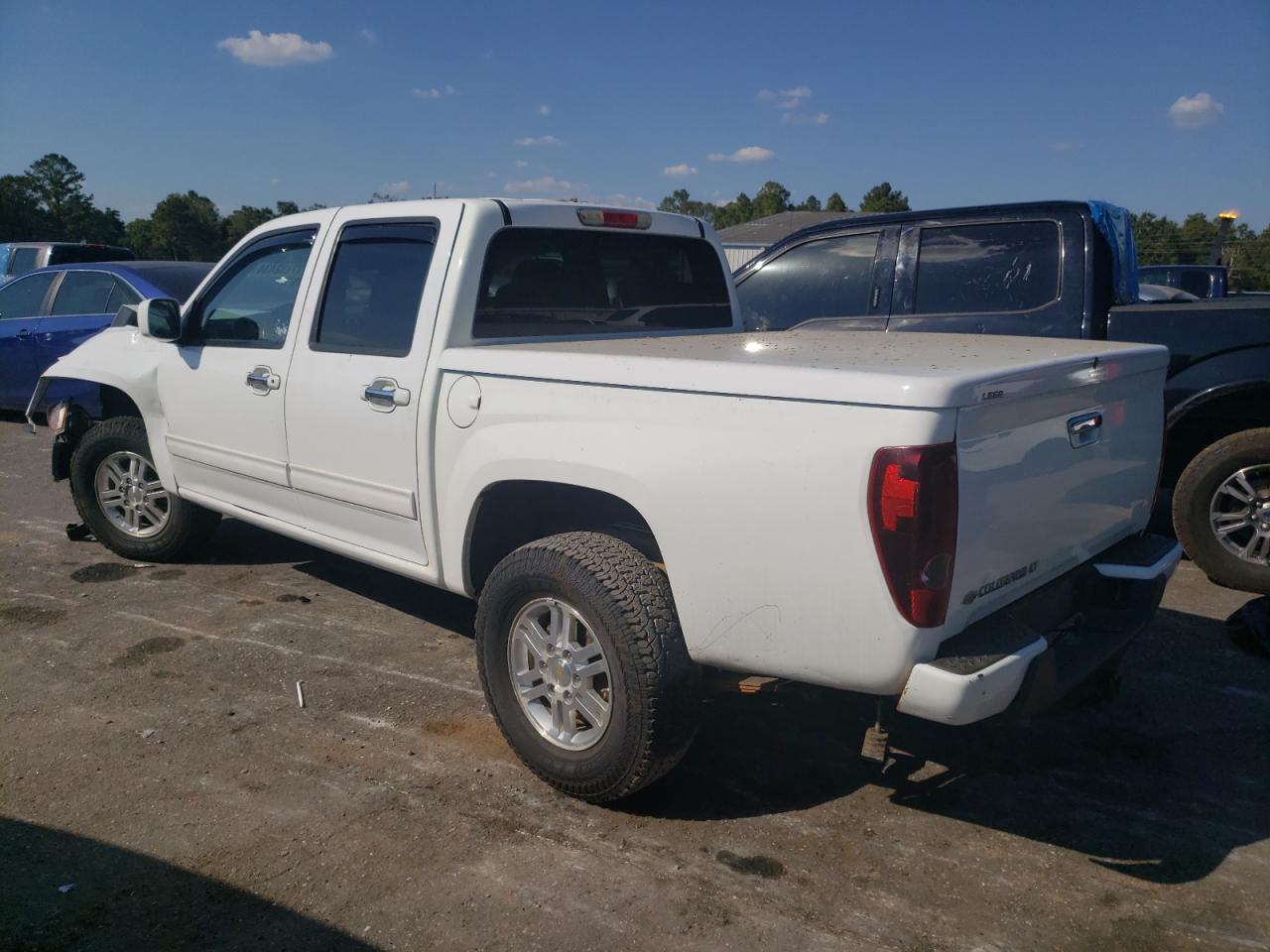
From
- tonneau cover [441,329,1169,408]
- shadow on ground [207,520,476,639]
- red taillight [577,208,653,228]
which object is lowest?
shadow on ground [207,520,476,639]

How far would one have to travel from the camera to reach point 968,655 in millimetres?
2434

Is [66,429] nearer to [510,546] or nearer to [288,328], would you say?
[288,328]

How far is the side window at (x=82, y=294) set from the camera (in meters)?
9.09

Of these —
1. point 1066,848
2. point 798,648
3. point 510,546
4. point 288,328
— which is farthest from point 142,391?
point 1066,848

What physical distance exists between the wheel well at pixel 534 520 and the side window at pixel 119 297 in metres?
6.75

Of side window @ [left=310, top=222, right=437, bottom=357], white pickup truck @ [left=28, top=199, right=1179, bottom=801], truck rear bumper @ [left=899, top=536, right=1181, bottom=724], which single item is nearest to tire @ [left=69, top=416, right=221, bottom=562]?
white pickup truck @ [left=28, top=199, right=1179, bottom=801]

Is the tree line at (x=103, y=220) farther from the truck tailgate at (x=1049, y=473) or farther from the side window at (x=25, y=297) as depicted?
the truck tailgate at (x=1049, y=473)

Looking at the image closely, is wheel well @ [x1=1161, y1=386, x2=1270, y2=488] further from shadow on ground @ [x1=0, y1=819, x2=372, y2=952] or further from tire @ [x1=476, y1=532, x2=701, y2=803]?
shadow on ground @ [x1=0, y1=819, x2=372, y2=952]

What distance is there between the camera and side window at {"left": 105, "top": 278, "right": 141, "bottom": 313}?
343 inches

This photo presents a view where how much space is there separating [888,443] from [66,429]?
5.17m

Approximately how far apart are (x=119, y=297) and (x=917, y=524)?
8.85 meters

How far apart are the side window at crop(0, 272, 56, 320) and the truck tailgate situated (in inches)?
398

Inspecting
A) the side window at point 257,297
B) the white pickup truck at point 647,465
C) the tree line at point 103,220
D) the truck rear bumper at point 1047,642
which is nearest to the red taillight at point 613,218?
the white pickup truck at point 647,465

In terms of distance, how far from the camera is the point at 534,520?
359cm
